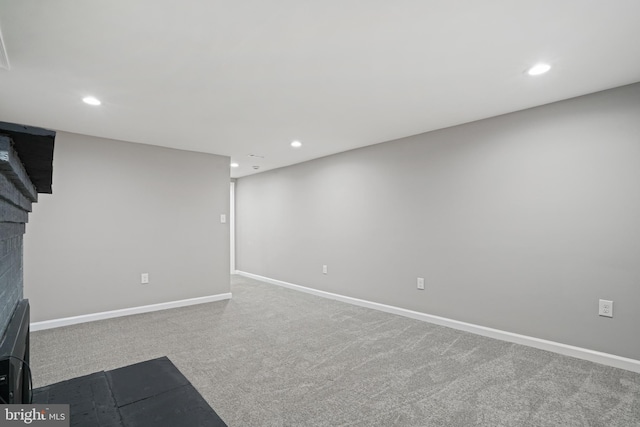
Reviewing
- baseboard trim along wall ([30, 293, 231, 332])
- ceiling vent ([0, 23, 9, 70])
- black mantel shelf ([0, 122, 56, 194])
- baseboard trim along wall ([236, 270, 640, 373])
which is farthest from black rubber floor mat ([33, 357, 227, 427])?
baseboard trim along wall ([236, 270, 640, 373])

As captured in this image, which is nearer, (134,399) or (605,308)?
(134,399)

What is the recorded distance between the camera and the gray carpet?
194 cm

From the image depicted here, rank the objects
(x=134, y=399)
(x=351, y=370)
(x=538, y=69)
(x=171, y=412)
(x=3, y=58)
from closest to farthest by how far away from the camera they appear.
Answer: (x=171, y=412)
(x=134, y=399)
(x=3, y=58)
(x=538, y=69)
(x=351, y=370)

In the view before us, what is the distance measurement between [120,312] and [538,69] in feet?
16.0

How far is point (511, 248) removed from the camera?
10.3 ft

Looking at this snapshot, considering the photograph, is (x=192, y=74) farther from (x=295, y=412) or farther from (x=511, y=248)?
(x=511, y=248)

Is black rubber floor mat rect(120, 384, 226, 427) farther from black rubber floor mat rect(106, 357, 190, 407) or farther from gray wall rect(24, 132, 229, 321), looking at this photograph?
gray wall rect(24, 132, 229, 321)

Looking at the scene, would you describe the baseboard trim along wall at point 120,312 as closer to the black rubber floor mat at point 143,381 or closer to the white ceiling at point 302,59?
the white ceiling at point 302,59

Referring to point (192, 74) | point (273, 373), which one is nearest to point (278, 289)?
point (273, 373)

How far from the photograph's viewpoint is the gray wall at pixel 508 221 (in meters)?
2.56

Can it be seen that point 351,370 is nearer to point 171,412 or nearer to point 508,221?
point 171,412

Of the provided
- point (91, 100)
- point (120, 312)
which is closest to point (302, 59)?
point (91, 100)

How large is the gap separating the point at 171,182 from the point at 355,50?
3431 mm

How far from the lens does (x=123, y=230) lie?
4090 mm
